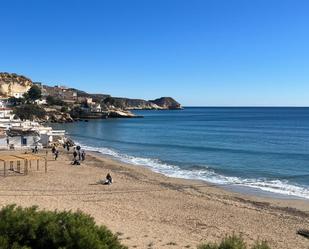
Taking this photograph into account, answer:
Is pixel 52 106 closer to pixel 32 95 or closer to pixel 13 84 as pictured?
pixel 32 95

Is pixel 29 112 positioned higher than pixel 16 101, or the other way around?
pixel 16 101

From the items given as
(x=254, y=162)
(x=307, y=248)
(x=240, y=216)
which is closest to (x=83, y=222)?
(x=307, y=248)

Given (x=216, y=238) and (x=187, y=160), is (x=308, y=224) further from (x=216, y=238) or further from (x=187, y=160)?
(x=187, y=160)

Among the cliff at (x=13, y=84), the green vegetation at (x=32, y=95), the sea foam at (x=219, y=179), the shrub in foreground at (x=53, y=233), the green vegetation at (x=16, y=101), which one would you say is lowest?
the sea foam at (x=219, y=179)

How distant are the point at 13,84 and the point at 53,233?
541 ft

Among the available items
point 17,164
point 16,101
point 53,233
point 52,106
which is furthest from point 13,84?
point 53,233

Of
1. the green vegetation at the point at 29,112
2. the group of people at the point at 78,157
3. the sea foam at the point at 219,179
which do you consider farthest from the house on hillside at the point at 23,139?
Result: the green vegetation at the point at 29,112

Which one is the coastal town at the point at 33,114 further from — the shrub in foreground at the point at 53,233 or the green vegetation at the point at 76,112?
the shrub in foreground at the point at 53,233

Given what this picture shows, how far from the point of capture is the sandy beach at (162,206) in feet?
52.4

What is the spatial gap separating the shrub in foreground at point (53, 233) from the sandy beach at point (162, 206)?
17.3ft

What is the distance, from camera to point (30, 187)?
24.8 m

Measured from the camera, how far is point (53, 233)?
8844mm

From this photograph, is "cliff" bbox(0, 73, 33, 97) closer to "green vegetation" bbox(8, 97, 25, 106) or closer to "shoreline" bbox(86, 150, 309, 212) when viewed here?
"green vegetation" bbox(8, 97, 25, 106)

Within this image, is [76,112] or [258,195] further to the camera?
[76,112]
